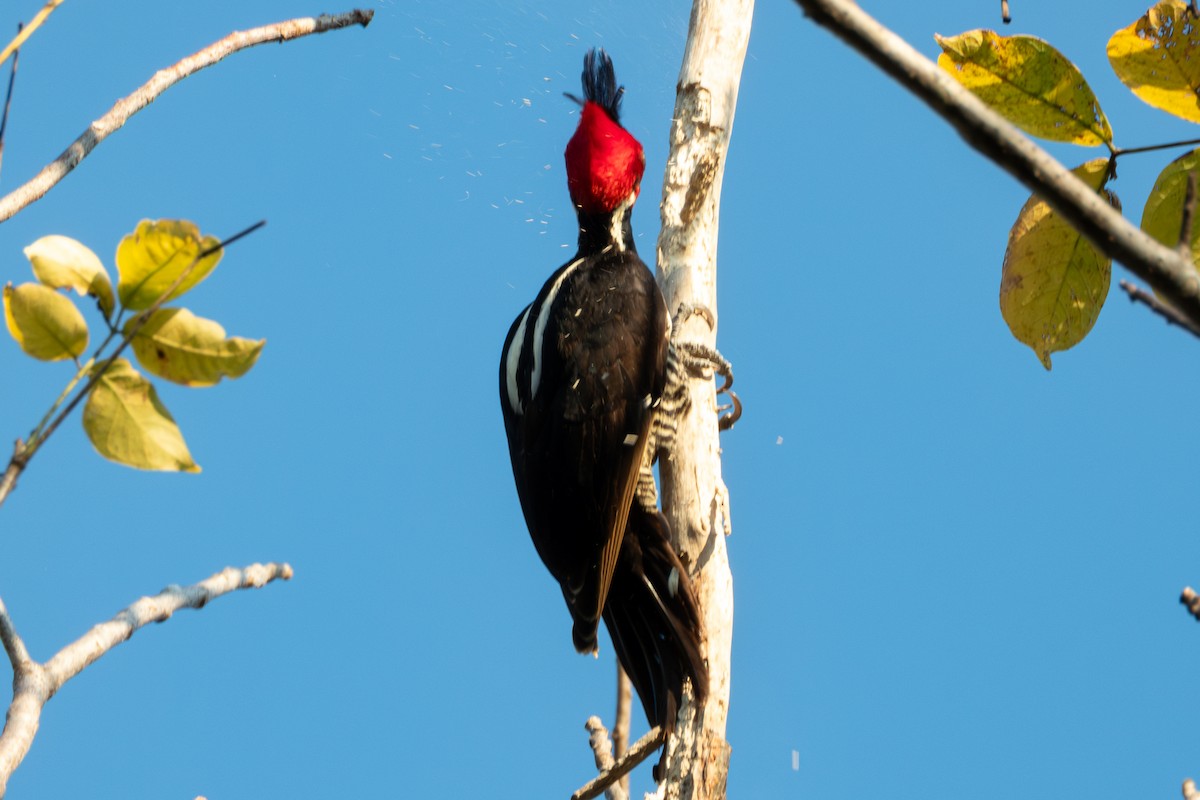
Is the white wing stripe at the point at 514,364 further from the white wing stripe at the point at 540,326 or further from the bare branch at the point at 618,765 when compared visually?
the bare branch at the point at 618,765

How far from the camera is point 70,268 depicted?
90cm

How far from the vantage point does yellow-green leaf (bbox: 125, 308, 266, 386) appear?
2.90 ft

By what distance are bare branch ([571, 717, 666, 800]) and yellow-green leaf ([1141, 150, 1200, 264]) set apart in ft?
5.52

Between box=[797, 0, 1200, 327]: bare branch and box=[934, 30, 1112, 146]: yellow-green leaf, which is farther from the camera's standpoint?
box=[934, 30, 1112, 146]: yellow-green leaf

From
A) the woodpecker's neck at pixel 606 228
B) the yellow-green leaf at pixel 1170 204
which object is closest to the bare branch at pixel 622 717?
the woodpecker's neck at pixel 606 228

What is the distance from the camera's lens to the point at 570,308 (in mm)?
3434

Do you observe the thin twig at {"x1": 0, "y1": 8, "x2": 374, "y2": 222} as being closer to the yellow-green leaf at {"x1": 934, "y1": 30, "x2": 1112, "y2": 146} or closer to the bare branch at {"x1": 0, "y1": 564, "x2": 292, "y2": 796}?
the bare branch at {"x1": 0, "y1": 564, "x2": 292, "y2": 796}

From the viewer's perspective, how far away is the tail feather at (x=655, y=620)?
2.98 metres

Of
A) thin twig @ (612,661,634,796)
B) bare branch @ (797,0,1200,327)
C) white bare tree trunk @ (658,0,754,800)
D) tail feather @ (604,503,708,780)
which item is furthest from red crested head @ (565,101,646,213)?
bare branch @ (797,0,1200,327)

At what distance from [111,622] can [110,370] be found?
392 millimetres

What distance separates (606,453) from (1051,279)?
6.65 ft

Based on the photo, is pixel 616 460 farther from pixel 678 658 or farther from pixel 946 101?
pixel 946 101

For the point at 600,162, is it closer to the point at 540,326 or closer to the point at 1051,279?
the point at 540,326

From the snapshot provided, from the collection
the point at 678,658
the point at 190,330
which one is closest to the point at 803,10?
the point at 190,330
